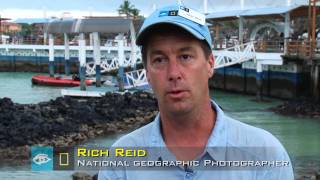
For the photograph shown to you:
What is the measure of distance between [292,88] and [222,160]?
26676 millimetres

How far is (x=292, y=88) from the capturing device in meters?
28.0

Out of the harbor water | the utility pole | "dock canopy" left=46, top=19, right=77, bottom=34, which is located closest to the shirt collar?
the harbor water

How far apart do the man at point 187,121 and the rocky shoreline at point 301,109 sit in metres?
20.0

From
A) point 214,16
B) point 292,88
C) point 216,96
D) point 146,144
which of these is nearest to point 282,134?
point 292,88

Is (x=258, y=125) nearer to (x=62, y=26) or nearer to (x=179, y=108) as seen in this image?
(x=62, y=26)

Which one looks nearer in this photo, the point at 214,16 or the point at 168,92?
the point at 168,92

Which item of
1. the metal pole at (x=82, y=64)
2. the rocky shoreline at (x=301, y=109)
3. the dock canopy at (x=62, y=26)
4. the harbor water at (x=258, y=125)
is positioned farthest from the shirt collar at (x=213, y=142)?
the dock canopy at (x=62, y=26)

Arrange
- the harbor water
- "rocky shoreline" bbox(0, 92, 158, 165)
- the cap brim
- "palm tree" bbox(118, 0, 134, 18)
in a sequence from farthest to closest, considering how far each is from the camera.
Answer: "palm tree" bbox(118, 0, 134, 18) < "rocky shoreline" bbox(0, 92, 158, 165) < the harbor water < the cap brim

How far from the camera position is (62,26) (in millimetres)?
32906

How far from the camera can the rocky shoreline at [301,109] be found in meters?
22.1

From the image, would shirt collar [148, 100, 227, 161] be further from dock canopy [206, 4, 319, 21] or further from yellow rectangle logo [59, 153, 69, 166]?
dock canopy [206, 4, 319, 21]

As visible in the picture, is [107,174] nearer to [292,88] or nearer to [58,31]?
[292,88]

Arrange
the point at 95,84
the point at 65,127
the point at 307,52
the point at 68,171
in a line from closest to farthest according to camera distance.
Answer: the point at 68,171
the point at 65,127
the point at 307,52
the point at 95,84

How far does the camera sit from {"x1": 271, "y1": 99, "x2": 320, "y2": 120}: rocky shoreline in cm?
2206
